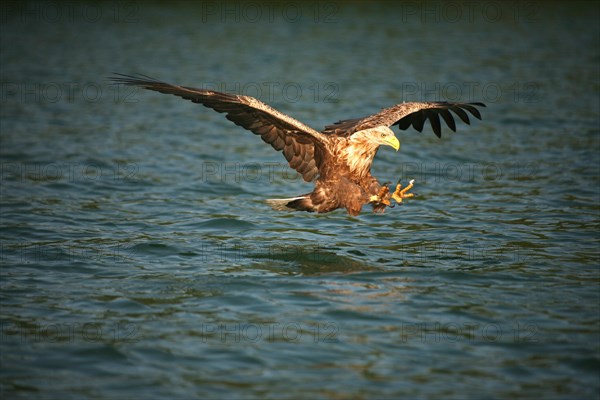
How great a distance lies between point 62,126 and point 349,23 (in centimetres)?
1795

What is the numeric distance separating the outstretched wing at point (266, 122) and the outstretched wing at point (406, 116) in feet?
1.08

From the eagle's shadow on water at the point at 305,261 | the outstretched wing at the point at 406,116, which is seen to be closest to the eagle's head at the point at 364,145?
the outstretched wing at the point at 406,116

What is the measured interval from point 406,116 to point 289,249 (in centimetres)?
210

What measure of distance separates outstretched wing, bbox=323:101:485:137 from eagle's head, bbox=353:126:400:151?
0.14 metres

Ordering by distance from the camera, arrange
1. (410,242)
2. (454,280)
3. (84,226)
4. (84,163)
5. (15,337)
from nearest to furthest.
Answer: (15,337) → (454,280) → (410,242) → (84,226) → (84,163)

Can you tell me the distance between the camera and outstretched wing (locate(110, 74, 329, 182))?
852 cm

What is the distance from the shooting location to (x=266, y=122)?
9.27m

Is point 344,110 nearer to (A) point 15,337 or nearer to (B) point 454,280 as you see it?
(B) point 454,280

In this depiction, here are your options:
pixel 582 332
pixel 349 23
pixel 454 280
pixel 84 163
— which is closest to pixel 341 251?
pixel 454 280

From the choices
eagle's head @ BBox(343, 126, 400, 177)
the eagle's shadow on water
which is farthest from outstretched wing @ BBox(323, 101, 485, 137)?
the eagle's shadow on water

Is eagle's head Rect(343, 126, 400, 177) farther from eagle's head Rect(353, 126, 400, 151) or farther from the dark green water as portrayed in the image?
the dark green water

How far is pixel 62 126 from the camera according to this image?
1688 centimetres

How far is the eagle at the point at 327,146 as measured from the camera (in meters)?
8.68

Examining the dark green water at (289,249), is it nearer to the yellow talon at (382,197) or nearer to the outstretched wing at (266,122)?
the yellow talon at (382,197)
